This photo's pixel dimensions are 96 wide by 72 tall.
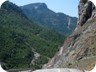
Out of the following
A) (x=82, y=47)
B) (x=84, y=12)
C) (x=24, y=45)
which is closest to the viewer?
(x=82, y=47)

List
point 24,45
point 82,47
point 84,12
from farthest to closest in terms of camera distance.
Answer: point 24,45 < point 84,12 < point 82,47

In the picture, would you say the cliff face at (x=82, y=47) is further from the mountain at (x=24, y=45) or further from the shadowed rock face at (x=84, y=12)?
the mountain at (x=24, y=45)

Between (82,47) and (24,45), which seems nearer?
(82,47)

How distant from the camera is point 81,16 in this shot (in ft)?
123

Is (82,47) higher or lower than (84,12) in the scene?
higher

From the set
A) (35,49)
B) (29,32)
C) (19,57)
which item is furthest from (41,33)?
(19,57)

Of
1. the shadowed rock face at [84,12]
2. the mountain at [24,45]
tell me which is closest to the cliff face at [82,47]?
the shadowed rock face at [84,12]

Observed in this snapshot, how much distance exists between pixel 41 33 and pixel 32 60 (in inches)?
1699

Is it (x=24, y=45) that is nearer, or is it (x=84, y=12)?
(x=84, y=12)

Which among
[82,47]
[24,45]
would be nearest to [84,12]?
[82,47]

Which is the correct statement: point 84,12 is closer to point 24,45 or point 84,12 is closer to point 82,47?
point 82,47

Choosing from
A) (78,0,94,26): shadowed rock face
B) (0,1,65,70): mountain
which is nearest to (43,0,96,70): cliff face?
(78,0,94,26): shadowed rock face

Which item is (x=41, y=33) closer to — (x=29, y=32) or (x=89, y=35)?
(x=29, y=32)

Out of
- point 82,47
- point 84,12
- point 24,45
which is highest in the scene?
point 82,47
